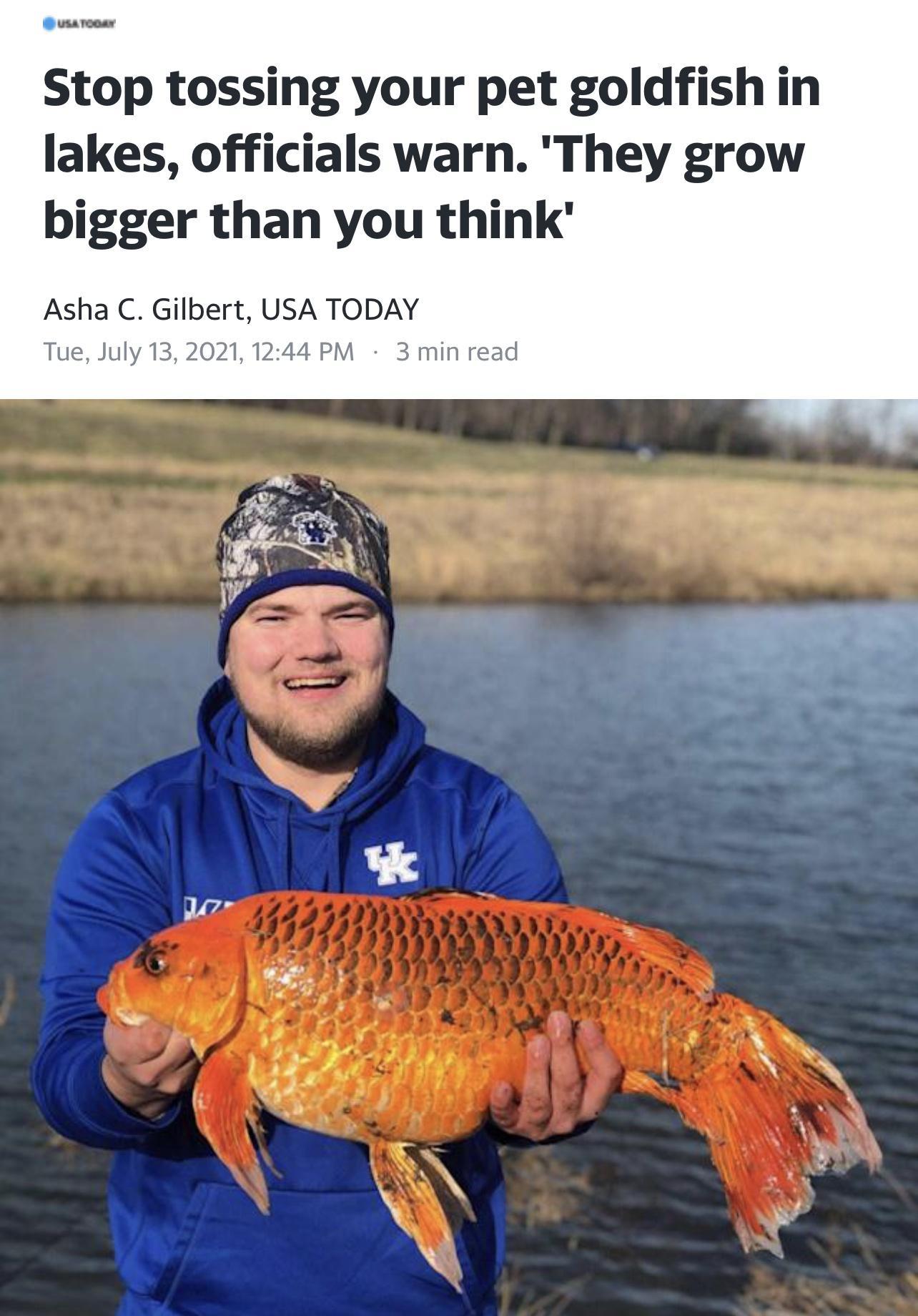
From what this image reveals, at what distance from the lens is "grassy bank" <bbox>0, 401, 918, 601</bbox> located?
31.6m

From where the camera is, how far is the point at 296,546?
10.1ft

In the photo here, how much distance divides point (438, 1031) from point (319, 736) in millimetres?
592

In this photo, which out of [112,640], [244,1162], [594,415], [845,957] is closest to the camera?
[244,1162]

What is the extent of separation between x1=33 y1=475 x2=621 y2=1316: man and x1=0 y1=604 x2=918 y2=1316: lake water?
4.23 m

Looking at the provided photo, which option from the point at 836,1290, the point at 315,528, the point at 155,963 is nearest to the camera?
the point at 155,963

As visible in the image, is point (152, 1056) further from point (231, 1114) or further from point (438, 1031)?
point (438, 1031)

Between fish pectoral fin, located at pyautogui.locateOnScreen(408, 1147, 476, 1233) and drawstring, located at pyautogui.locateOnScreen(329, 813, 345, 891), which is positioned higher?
drawstring, located at pyautogui.locateOnScreen(329, 813, 345, 891)

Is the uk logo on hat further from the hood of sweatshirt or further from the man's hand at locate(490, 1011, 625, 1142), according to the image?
the man's hand at locate(490, 1011, 625, 1142)

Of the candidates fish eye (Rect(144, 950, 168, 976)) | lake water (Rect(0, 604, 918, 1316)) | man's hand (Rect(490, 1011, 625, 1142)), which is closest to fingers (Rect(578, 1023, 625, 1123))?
man's hand (Rect(490, 1011, 625, 1142))

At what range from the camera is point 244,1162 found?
2553mm
